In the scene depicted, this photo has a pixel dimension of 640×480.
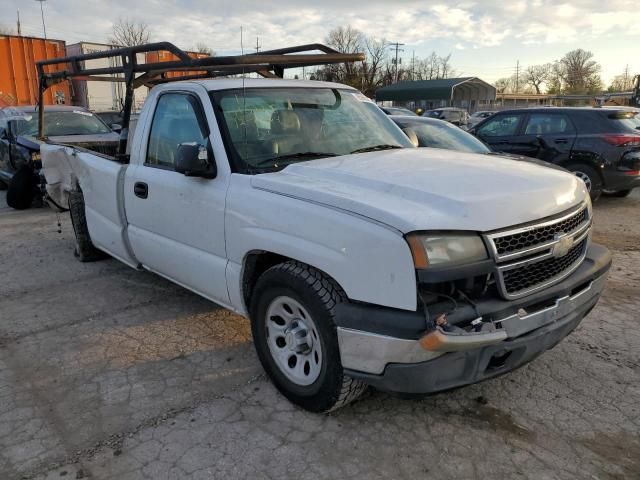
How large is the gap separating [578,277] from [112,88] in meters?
24.0

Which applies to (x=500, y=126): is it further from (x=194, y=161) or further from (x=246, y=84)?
(x=194, y=161)

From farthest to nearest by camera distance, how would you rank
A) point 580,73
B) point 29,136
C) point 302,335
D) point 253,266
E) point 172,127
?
point 580,73 < point 29,136 < point 172,127 < point 253,266 < point 302,335

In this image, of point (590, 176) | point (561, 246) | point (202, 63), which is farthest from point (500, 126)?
point (561, 246)

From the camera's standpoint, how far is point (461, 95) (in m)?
53.4

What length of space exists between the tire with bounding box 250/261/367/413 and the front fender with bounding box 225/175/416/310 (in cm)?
12

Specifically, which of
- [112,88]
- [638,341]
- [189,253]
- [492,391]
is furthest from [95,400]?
[112,88]

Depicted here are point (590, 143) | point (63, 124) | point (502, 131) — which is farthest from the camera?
point (63, 124)

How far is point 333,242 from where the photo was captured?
2.56 meters

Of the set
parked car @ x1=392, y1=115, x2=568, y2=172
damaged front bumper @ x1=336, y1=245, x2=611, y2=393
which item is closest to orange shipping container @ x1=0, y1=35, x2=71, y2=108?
parked car @ x1=392, y1=115, x2=568, y2=172

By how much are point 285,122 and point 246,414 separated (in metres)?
1.95

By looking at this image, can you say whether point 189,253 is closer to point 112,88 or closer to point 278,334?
point 278,334

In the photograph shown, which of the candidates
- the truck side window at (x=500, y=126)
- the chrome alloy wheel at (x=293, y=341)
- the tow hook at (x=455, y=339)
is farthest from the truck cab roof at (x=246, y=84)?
the truck side window at (x=500, y=126)

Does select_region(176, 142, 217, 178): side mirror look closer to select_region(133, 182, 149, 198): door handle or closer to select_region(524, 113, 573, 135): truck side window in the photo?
select_region(133, 182, 149, 198): door handle

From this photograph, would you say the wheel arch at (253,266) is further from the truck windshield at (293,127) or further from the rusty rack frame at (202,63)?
the rusty rack frame at (202,63)
